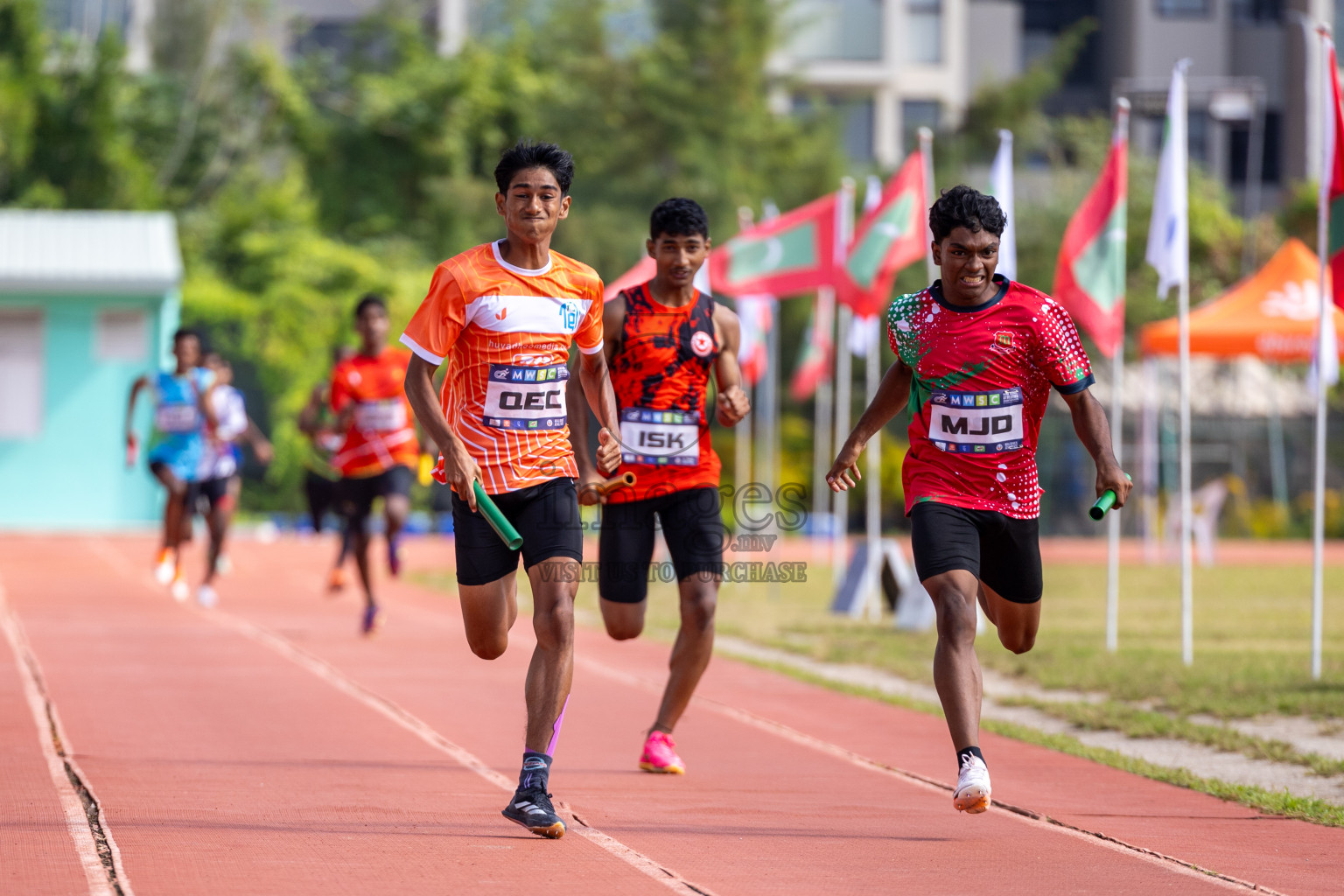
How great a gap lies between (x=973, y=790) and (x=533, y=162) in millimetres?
2522

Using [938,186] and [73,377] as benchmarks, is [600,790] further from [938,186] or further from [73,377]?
[938,186]

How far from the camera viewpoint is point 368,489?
12906mm

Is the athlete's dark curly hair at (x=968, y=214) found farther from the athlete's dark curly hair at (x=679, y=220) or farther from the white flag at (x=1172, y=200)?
the white flag at (x=1172, y=200)

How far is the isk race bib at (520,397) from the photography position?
20.5 ft

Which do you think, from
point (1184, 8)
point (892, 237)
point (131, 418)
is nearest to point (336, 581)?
point (131, 418)

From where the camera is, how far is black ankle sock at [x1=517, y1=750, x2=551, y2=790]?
234 inches

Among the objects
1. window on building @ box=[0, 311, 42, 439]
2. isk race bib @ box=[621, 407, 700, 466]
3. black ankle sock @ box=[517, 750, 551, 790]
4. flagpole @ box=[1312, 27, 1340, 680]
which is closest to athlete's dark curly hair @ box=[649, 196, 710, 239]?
isk race bib @ box=[621, 407, 700, 466]

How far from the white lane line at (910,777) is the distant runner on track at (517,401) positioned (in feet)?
5.70

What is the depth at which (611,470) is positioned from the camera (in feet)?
21.9

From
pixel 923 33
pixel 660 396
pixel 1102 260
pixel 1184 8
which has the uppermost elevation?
pixel 1184 8

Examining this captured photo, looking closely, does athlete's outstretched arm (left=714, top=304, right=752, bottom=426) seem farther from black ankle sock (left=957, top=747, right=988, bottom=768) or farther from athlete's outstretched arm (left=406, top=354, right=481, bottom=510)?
black ankle sock (left=957, top=747, right=988, bottom=768)

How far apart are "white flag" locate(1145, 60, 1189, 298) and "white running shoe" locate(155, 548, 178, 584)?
873 cm

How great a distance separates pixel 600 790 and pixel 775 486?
743 inches

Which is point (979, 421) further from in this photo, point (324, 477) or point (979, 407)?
point (324, 477)
